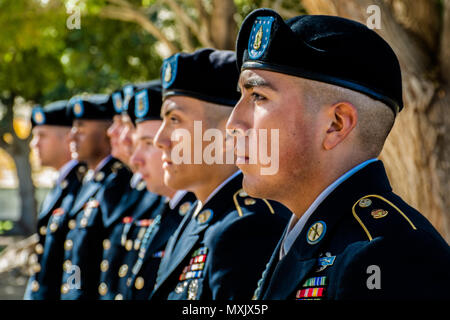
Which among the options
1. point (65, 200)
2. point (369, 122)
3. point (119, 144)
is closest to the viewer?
point (369, 122)

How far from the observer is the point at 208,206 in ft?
9.09

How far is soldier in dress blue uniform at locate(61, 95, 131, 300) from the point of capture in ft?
14.9

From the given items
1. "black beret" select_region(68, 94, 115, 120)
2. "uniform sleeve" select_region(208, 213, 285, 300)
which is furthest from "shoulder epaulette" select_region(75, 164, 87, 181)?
"uniform sleeve" select_region(208, 213, 285, 300)

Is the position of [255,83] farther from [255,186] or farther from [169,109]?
[169,109]

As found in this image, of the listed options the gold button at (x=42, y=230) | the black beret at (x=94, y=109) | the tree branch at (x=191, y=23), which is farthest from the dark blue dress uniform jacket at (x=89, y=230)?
the tree branch at (x=191, y=23)

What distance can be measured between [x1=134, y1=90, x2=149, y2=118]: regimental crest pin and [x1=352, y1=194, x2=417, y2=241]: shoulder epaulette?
238 cm

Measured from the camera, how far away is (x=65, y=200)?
18.2 ft

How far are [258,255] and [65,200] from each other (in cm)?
355

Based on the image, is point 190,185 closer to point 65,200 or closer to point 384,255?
point 384,255

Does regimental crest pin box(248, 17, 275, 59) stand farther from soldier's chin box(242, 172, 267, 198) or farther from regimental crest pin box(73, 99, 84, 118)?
regimental crest pin box(73, 99, 84, 118)

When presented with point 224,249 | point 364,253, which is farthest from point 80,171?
point 364,253

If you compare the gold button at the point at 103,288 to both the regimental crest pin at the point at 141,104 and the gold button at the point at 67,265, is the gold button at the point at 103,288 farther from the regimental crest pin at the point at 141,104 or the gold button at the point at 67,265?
the regimental crest pin at the point at 141,104

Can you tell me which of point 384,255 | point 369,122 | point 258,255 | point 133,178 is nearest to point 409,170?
point 133,178
